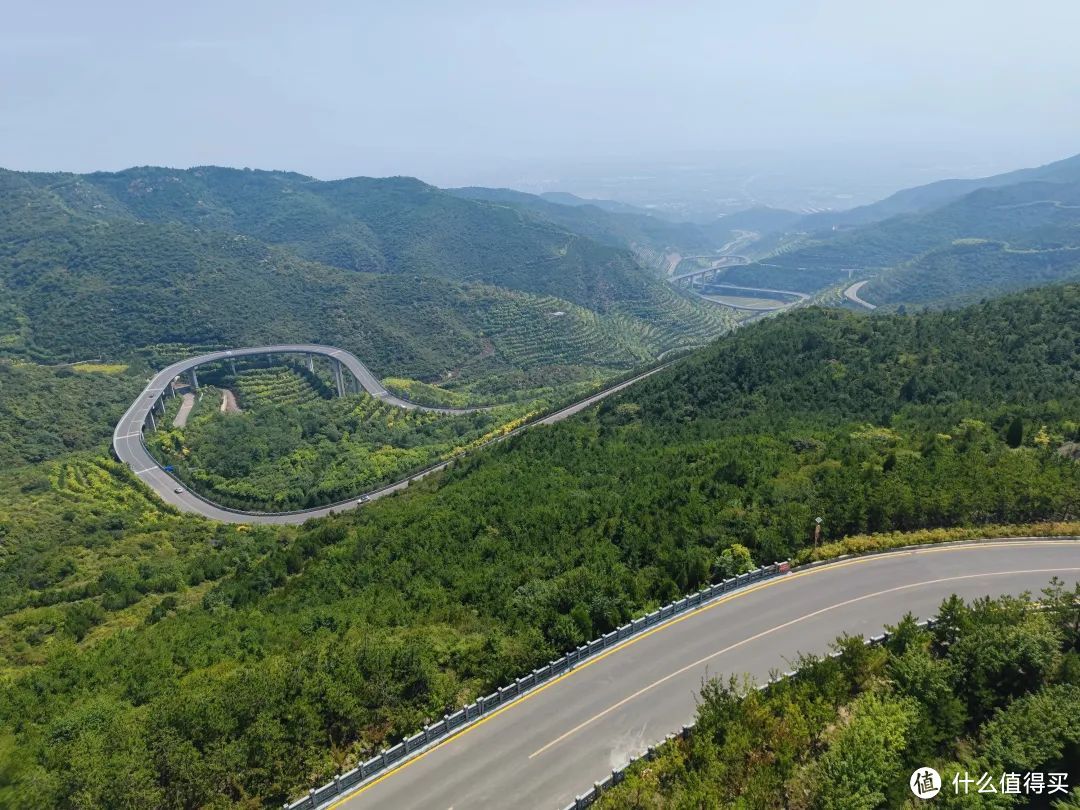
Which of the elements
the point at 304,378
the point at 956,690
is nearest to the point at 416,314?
the point at 304,378

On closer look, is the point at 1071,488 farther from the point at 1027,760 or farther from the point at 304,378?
the point at 304,378

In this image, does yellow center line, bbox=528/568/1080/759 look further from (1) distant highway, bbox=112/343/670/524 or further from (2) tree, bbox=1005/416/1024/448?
(1) distant highway, bbox=112/343/670/524

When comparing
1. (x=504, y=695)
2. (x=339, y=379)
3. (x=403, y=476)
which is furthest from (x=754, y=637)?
(x=339, y=379)

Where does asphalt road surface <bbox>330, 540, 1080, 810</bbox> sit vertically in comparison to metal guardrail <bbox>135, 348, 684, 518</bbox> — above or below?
above

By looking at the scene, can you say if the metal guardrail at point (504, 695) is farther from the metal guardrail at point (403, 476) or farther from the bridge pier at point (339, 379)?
the bridge pier at point (339, 379)

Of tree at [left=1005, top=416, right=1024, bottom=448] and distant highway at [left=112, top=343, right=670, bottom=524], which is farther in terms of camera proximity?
distant highway at [left=112, top=343, right=670, bottom=524]

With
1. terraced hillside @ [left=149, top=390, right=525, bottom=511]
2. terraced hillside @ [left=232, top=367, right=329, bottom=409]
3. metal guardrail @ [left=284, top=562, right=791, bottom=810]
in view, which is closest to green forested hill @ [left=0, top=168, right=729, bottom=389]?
terraced hillside @ [left=232, top=367, right=329, bottom=409]

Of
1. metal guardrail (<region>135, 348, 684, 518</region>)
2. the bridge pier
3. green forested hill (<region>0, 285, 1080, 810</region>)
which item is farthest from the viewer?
the bridge pier
